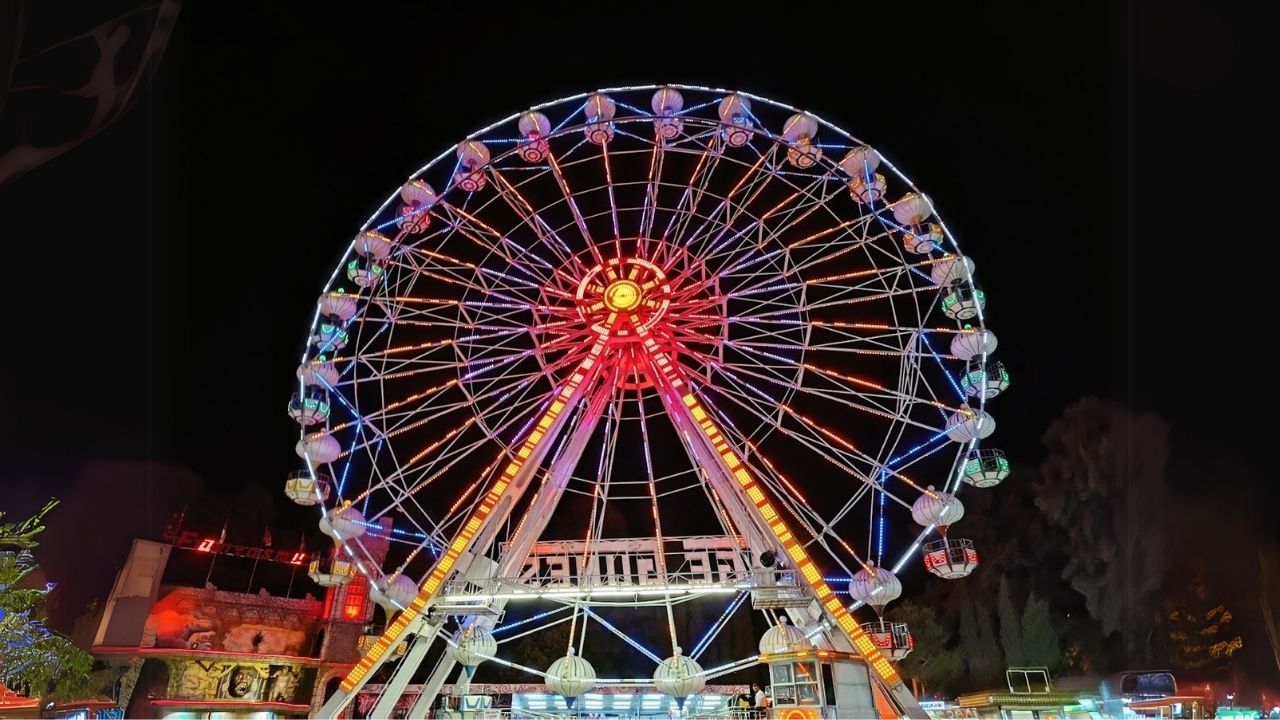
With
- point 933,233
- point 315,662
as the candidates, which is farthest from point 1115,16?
point 315,662

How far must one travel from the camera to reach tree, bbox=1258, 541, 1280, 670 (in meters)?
26.4

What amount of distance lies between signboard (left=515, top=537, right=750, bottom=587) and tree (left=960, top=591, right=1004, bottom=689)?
1385cm

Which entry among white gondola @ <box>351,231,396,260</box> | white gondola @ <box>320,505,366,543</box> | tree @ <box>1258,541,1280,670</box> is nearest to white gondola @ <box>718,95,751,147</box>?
white gondola @ <box>351,231,396,260</box>

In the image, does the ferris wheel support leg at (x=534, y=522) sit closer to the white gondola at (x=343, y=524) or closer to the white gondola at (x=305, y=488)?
the white gondola at (x=343, y=524)

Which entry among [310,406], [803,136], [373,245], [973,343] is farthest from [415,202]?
[973,343]

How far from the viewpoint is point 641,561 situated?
55.3 feet

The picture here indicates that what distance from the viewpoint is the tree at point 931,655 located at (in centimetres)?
2953

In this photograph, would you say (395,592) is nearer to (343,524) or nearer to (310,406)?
(343,524)

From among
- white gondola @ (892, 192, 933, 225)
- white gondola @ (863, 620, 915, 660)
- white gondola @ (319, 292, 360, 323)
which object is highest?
white gondola @ (892, 192, 933, 225)

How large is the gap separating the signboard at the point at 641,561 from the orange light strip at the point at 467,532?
149 cm

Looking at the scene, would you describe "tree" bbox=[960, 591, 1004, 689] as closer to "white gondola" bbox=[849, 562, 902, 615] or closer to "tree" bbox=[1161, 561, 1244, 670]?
"tree" bbox=[1161, 561, 1244, 670]

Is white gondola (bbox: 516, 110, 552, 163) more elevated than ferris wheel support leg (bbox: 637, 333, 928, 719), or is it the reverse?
white gondola (bbox: 516, 110, 552, 163)

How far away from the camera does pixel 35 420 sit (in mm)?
15695

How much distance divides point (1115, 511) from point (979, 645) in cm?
605
